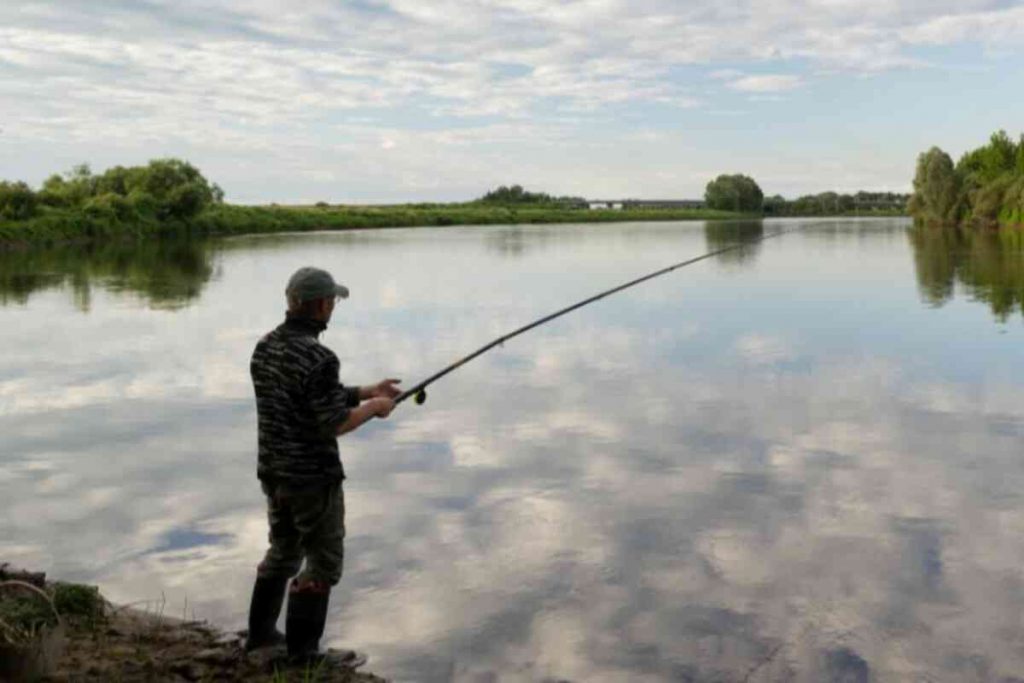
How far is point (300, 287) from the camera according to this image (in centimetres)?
568

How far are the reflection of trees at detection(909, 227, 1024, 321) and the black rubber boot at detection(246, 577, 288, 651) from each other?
2038 cm

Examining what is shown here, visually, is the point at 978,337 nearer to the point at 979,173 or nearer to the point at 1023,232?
the point at 1023,232

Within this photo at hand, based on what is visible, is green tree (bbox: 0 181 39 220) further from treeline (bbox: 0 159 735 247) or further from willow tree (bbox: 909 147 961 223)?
willow tree (bbox: 909 147 961 223)

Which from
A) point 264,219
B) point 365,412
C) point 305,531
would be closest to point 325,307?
point 365,412

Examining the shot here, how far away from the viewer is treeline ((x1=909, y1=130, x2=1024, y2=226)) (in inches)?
3231

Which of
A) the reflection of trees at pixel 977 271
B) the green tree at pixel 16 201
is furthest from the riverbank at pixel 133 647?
the green tree at pixel 16 201

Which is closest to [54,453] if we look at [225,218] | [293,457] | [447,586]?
[447,586]

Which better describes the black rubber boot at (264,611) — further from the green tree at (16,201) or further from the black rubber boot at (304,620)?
the green tree at (16,201)

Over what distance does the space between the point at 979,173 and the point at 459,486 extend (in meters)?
94.4

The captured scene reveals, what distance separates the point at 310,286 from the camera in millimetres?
5688

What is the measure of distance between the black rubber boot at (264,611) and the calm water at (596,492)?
49 centimetres

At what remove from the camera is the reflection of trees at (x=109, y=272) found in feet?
103

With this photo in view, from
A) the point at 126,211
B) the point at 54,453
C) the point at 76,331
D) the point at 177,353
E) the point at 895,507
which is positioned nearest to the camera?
the point at 895,507

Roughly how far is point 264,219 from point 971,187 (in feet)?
208
